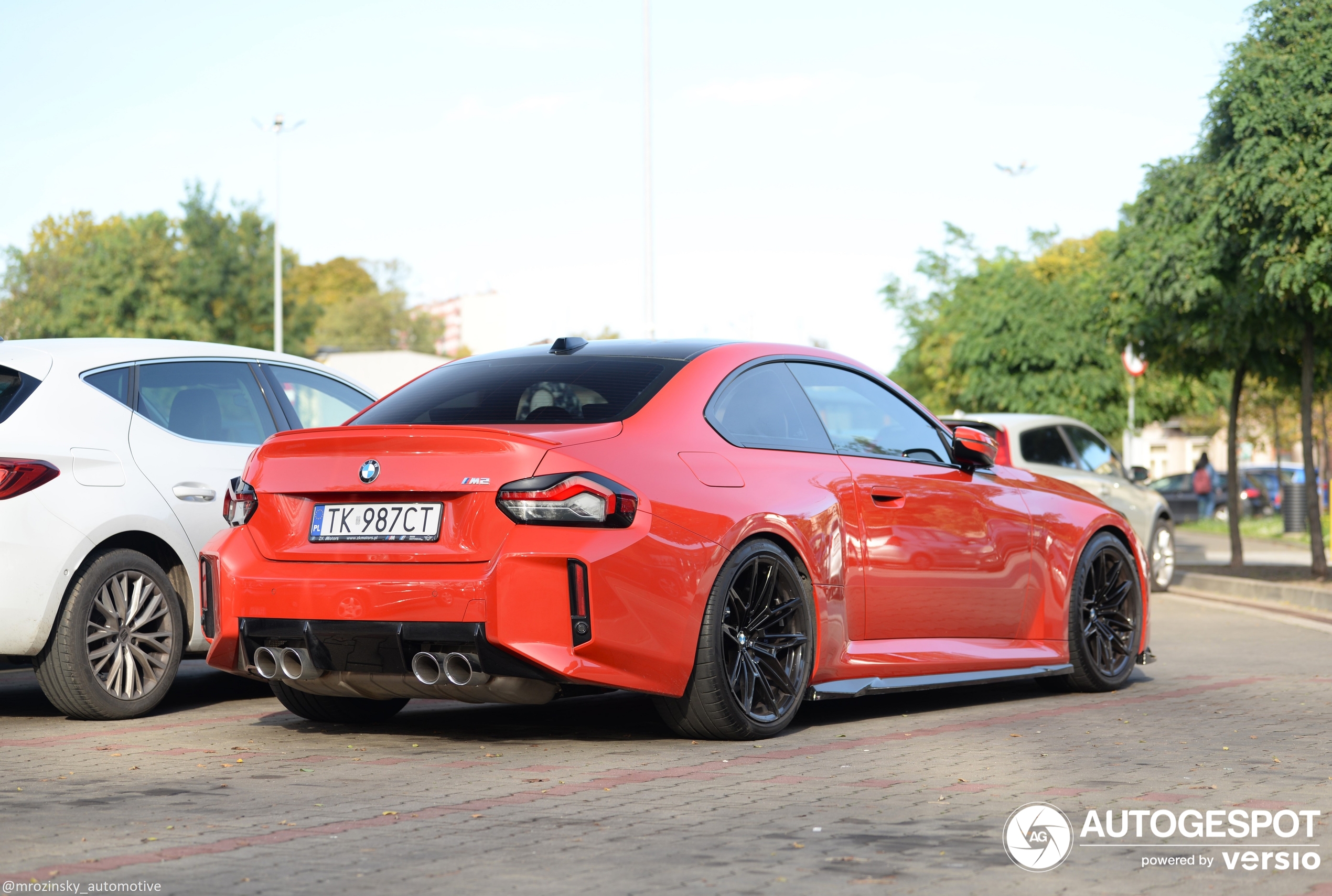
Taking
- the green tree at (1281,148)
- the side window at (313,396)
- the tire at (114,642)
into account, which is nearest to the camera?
the tire at (114,642)

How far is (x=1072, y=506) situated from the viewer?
830 centimetres

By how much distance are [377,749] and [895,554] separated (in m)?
2.32

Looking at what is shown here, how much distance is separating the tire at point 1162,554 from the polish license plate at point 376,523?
531 inches

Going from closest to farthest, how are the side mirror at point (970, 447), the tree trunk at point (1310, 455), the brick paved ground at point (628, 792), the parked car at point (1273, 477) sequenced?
the brick paved ground at point (628, 792)
the side mirror at point (970, 447)
the tree trunk at point (1310, 455)
the parked car at point (1273, 477)

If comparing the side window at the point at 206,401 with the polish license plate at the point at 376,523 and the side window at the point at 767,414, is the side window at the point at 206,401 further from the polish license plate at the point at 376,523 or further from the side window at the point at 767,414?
the side window at the point at 767,414

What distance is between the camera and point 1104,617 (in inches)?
336

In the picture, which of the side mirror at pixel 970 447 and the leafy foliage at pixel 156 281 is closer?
the side mirror at pixel 970 447

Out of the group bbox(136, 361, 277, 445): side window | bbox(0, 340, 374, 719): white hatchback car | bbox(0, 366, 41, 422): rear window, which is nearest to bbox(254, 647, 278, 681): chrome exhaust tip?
bbox(0, 340, 374, 719): white hatchback car

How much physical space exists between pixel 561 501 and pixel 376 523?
0.71m

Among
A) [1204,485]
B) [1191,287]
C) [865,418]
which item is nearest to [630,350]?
[865,418]

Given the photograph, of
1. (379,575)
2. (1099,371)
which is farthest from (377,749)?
(1099,371)

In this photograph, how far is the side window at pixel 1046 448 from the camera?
1558cm

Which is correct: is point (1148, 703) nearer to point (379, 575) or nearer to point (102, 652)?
point (379, 575)

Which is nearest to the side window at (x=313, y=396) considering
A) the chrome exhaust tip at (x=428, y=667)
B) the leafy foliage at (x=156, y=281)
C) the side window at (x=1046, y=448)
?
the chrome exhaust tip at (x=428, y=667)
